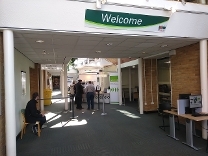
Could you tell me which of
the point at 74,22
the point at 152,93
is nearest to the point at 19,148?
the point at 74,22

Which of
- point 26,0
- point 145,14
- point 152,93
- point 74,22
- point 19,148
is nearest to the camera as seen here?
point 26,0

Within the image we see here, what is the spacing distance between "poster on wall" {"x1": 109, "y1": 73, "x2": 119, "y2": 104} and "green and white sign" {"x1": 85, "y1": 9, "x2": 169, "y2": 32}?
23.3 ft

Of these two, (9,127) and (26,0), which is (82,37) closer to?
(26,0)

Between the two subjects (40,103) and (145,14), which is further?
(40,103)

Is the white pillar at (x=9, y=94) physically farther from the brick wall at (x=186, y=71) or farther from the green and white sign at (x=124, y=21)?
the brick wall at (x=186, y=71)

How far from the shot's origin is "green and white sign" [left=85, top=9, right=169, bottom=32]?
3537 mm

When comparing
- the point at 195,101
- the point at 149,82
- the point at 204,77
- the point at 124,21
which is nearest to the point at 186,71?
the point at 204,77

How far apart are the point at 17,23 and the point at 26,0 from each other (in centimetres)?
46

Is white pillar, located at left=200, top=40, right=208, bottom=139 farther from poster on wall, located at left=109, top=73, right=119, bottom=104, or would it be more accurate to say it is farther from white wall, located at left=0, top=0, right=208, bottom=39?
poster on wall, located at left=109, top=73, right=119, bottom=104

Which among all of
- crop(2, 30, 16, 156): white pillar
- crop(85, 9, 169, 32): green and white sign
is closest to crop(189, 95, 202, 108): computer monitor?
crop(85, 9, 169, 32): green and white sign

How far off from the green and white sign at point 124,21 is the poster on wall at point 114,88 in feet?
23.3

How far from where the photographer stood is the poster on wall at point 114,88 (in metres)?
11.0

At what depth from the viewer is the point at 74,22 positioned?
3.50 meters

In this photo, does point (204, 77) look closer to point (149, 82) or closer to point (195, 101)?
point (195, 101)
